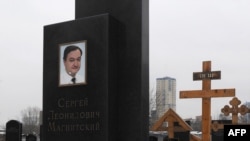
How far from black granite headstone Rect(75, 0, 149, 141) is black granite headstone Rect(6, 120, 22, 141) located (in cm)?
1031

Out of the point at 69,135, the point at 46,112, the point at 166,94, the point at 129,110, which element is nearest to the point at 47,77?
the point at 46,112

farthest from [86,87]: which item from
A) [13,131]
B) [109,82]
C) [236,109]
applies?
[236,109]

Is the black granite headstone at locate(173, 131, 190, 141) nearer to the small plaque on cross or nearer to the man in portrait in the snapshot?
the small plaque on cross

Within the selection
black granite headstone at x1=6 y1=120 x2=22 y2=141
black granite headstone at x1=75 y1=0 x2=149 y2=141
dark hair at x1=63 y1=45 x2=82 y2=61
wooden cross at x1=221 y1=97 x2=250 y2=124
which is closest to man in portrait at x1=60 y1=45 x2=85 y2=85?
dark hair at x1=63 y1=45 x2=82 y2=61

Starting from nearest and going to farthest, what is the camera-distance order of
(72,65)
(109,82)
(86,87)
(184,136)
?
(109,82) → (86,87) → (72,65) → (184,136)

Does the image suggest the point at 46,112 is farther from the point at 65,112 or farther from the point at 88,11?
the point at 88,11

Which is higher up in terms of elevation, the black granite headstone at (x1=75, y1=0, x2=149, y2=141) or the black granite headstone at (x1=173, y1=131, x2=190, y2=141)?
the black granite headstone at (x1=75, y1=0, x2=149, y2=141)

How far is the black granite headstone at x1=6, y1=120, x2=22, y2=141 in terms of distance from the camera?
1582 cm

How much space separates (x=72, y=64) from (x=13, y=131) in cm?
1024

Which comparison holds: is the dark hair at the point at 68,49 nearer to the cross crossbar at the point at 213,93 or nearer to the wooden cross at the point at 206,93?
the wooden cross at the point at 206,93

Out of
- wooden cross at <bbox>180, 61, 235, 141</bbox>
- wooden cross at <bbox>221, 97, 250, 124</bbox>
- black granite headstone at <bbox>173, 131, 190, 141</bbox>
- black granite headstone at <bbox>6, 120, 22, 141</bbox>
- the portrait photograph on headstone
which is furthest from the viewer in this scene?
wooden cross at <bbox>221, 97, 250, 124</bbox>

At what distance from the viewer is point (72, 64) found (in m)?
6.55

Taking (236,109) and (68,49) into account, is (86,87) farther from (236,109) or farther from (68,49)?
(236,109)

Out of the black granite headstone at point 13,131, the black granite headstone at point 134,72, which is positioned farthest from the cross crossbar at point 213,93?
the black granite headstone at point 134,72
